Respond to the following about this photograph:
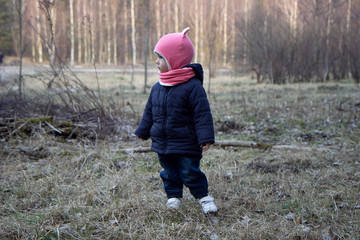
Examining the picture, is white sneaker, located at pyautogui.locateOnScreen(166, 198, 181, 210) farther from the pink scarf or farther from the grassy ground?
the pink scarf

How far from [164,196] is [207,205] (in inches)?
24.7

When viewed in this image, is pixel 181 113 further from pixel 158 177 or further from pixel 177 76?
pixel 158 177

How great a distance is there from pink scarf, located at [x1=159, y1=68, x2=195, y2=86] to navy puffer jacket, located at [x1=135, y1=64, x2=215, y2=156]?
0.11 ft

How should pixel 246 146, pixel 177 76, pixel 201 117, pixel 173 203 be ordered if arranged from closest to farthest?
1. pixel 201 117
2. pixel 177 76
3. pixel 173 203
4. pixel 246 146

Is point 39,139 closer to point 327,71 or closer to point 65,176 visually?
point 65,176

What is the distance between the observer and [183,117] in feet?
9.36

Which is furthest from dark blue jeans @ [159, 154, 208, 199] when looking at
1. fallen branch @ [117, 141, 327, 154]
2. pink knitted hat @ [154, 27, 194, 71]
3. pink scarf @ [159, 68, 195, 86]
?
fallen branch @ [117, 141, 327, 154]

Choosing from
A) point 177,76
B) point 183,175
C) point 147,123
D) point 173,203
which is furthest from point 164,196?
point 177,76

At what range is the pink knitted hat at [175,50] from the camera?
2842 mm

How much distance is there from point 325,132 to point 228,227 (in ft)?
13.7

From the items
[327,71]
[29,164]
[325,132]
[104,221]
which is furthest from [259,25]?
[104,221]

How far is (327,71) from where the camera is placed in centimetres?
1594

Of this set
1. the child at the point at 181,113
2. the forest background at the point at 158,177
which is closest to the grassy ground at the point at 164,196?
the forest background at the point at 158,177

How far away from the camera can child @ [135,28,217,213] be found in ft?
9.27
